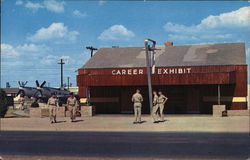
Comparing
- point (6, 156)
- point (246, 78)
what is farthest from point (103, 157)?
point (246, 78)

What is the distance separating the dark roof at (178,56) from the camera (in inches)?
1083

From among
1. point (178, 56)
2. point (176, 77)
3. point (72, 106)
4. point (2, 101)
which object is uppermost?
point (178, 56)

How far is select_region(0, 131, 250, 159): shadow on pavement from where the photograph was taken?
9.53 metres

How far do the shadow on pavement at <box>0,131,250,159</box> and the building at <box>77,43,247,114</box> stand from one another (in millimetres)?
13247

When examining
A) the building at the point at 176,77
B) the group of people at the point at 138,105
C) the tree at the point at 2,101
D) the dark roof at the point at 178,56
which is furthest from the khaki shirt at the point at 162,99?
the tree at the point at 2,101

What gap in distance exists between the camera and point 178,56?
2950 centimetres

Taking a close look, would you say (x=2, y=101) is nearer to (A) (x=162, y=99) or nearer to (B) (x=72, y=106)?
(B) (x=72, y=106)

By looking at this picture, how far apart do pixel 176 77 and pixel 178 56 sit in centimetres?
387

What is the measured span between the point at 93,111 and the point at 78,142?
14.3 metres

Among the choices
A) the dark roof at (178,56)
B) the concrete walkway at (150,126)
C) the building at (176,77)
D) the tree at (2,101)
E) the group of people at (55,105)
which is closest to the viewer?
the concrete walkway at (150,126)

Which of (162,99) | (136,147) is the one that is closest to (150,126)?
(162,99)

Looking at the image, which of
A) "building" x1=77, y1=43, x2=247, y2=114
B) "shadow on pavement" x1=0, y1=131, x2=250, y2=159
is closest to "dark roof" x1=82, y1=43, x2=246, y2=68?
"building" x1=77, y1=43, x2=247, y2=114

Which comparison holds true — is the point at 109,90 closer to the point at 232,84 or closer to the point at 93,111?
the point at 93,111

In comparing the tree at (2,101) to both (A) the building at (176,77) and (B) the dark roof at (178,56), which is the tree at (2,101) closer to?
(A) the building at (176,77)
